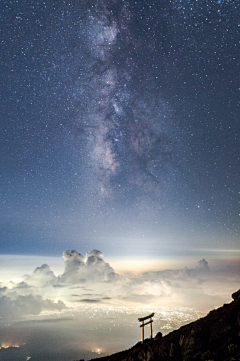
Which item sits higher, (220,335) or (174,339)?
(220,335)

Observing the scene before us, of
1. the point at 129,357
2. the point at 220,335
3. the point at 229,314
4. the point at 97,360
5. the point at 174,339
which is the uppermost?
the point at 229,314

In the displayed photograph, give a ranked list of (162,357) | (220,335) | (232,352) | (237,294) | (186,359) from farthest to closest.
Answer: (237,294) → (162,357) → (220,335) → (186,359) → (232,352)

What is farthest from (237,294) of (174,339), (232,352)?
(232,352)

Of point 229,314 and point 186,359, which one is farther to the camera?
point 229,314

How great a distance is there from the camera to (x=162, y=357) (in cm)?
2259

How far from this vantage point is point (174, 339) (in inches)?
934

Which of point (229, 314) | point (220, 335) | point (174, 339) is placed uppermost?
point (229, 314)

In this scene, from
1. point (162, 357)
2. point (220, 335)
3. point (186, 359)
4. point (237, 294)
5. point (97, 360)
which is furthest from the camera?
point (97, 360)

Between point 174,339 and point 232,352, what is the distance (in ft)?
28.7

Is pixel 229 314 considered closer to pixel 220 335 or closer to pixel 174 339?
pixel 220 335

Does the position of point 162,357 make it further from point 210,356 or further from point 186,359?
point 210,356

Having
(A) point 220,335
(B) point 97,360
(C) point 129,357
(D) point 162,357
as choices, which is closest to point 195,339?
(A) point 220,335

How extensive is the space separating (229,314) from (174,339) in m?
6.83

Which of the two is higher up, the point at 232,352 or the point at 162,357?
the point at 232,352
